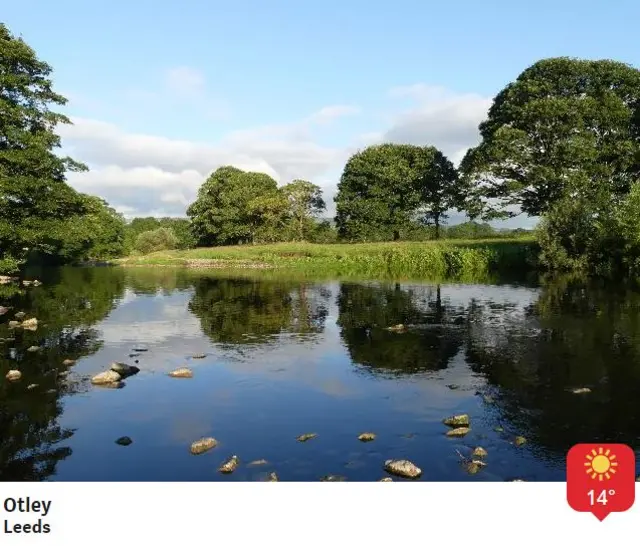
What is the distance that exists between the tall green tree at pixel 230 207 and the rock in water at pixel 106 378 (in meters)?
88.7

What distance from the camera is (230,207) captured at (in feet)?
385

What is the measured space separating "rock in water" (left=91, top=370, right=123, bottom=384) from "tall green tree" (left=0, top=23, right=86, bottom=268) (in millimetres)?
33647

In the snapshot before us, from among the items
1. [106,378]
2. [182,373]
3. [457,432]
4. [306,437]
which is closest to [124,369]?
[106,378]

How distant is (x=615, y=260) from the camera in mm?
58469

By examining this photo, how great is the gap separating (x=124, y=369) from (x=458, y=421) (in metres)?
14.1

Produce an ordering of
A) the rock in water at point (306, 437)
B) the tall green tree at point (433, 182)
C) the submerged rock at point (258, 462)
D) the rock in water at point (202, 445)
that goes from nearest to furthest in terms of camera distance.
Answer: the submerged rock at point (258, 462) < the rock in water at point (202, 445) < the rock in water at point (306, 437) < the tall green tree at point (433, 182)

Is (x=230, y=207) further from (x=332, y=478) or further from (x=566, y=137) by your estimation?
(x=332, y=478)

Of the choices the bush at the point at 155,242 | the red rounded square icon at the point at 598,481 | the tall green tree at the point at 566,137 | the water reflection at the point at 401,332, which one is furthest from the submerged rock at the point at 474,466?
the bush at the point at 155,242

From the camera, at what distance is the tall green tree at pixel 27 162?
→ 165 feet

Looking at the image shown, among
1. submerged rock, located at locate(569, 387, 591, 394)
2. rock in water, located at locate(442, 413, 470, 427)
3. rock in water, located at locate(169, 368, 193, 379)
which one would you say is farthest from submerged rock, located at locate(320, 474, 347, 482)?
rock in water, located at locate(169, 368, 193, 379)

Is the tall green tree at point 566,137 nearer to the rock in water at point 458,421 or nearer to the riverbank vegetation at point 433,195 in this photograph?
the riverbank vegetation at point 433,195

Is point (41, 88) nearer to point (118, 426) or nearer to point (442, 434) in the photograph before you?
point (118, 426)
